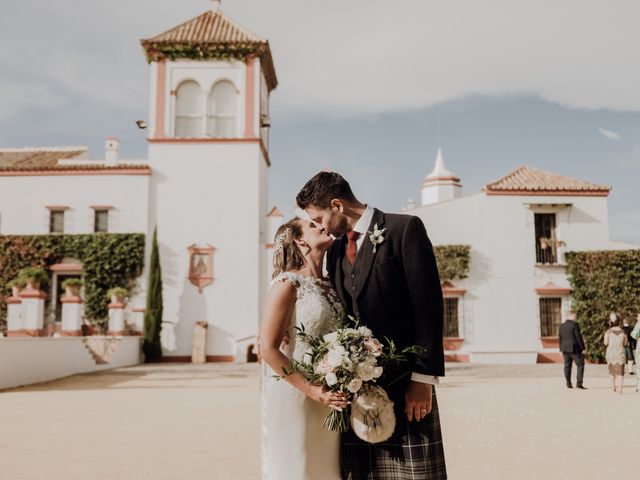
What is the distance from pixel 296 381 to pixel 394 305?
66cm

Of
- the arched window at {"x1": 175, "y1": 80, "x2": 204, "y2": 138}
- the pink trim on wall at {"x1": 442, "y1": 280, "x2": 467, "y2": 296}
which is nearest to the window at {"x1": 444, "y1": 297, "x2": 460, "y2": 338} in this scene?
the pink trim on wall at {"x1": 442, "y1": 280, "x2": 467, "y2": 296}

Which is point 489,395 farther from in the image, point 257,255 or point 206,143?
point 206,143

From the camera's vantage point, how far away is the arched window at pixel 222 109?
96.1 feet

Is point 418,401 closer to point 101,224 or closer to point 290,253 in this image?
point 290,253

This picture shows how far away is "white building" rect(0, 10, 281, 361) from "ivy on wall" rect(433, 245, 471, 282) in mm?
7722

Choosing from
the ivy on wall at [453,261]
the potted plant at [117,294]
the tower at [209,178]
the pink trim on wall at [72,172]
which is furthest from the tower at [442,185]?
the potted plant at [117,294]

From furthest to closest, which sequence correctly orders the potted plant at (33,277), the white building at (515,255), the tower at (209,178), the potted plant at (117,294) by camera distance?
the white building at (515,255), the tower at (209,178), the potted plant at (117,294), the potted plant at (33,277)

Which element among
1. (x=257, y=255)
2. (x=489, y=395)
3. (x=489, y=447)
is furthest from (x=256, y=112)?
(x=489, y=447)

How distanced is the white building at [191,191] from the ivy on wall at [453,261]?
7.72 meters

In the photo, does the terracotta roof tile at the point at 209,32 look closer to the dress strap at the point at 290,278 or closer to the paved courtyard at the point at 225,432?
the paved courtyard at the point at 225,432

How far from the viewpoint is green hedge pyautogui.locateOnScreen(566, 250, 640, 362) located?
27.2 metres

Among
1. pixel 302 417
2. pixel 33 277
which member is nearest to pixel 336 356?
pixel 302 417

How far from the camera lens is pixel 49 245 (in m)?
28.1

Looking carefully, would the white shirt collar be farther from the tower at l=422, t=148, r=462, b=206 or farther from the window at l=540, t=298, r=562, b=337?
the tower at l=422, t=148, r=462, b=206
